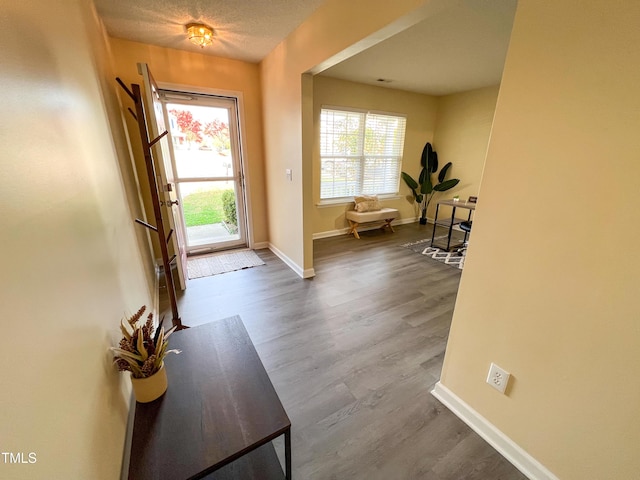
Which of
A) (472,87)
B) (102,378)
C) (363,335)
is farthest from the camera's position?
(472,87)

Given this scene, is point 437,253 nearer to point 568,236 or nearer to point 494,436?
point 494,436

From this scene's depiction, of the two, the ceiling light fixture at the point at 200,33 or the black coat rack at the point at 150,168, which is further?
the ceiling light fixture at the point at 200,33

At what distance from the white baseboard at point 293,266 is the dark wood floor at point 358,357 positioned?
67 mm

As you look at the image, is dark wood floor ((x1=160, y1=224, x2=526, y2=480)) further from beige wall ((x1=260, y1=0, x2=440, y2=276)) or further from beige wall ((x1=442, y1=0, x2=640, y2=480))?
beige wall ((x1=260, y1=0, x2=440, y2=276))

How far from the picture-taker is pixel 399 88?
4.57 metres

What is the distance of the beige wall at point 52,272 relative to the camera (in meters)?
0.48

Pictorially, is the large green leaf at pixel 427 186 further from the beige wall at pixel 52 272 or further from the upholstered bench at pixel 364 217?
the beige wall at pixel 52 272

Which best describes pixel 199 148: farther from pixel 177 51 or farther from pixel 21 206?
pixel 21 206

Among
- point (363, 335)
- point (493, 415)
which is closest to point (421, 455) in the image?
point (493, 415)

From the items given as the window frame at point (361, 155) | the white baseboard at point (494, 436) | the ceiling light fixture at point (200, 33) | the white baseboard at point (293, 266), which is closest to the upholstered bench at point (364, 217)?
the window frame at point (361, 155)

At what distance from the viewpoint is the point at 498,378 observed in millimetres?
1282

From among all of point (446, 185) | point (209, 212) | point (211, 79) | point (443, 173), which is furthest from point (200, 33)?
point (443, 173)

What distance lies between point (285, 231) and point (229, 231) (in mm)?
1123

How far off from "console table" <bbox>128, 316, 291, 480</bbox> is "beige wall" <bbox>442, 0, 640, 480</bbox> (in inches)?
44.0
